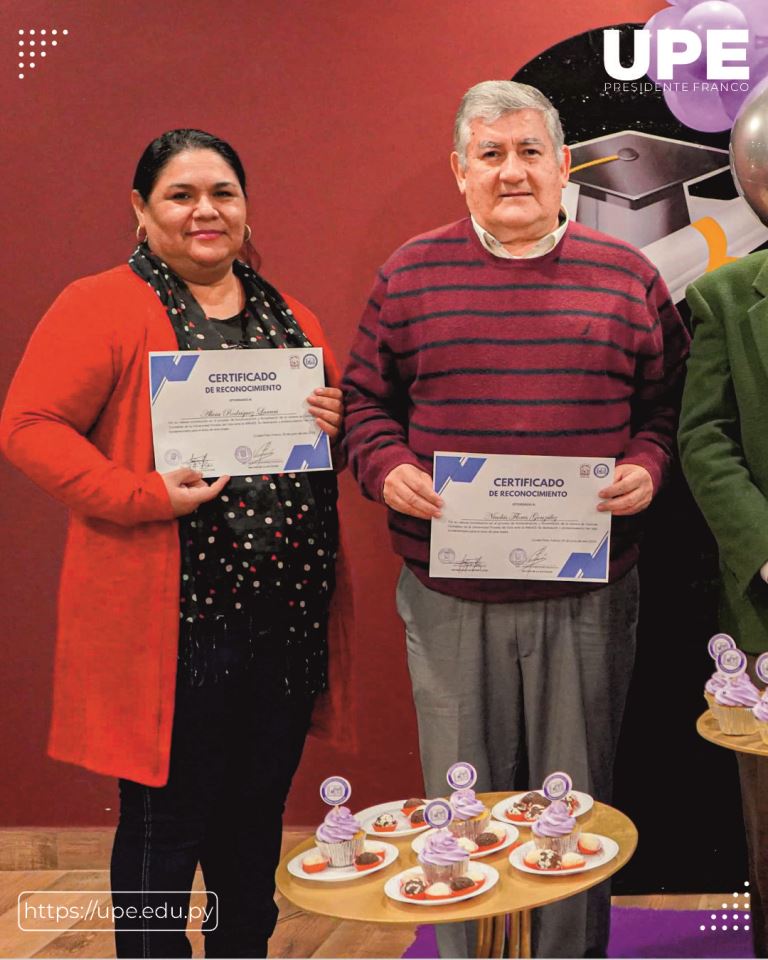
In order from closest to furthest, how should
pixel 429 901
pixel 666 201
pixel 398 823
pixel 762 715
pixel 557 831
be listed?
pixel 429 901
pixel 557 831
pixel 762 715
pixel 398 823
pixel 666 201

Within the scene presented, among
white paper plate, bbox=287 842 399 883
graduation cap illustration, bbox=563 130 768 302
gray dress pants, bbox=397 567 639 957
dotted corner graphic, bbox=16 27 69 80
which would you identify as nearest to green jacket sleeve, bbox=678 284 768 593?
gray dress pants, bbox=397 567 639 957

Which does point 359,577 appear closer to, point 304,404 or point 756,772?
point 304,404

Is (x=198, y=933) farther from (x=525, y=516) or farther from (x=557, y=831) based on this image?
(x=525, y=516)

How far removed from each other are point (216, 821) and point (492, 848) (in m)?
0.69

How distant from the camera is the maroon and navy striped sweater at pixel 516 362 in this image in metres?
2.27

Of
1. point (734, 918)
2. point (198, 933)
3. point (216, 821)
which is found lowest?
point (734, 918)

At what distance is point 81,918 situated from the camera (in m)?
2.70

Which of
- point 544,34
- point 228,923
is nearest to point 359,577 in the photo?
point 228,923

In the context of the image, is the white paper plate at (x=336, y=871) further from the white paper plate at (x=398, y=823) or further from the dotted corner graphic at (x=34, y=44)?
the dotted corner graphic at (x=34, y=44)

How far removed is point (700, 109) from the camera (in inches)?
107

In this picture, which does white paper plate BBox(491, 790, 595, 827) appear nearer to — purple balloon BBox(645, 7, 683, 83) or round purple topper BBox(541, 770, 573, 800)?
round purple topper BBox(541, 770, 573, 800)

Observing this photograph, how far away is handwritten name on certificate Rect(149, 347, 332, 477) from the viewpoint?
87.6 inches
